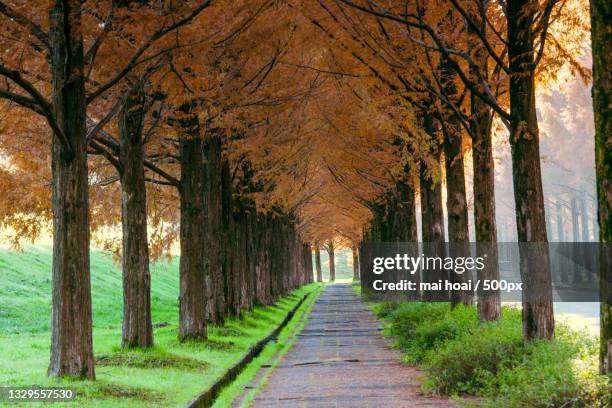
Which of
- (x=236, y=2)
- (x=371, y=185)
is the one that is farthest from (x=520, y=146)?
(x=371, y=185)

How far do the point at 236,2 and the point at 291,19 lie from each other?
2.62 m

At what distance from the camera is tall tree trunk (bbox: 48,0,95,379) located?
11578 millimetres

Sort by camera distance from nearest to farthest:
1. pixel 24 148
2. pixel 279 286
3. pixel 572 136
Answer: pixel 24 148
pixel 279 286
pixel 572 136

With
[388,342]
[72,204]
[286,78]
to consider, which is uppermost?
[286,78]

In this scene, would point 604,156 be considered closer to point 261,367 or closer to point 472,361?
point 472,361

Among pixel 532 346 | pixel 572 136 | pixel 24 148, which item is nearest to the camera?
pixel 532 346

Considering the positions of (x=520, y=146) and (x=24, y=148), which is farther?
(x=24, y=148)

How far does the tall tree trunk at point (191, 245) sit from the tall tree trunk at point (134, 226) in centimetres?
252

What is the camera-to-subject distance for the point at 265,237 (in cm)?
3900

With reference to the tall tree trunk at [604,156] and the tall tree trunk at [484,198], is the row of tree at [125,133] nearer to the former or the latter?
the tall tree trunk at [484,198]

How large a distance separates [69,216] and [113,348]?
5270 millimetres

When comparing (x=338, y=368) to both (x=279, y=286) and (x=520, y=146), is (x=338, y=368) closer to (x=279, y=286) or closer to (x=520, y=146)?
(x=520, y=146)

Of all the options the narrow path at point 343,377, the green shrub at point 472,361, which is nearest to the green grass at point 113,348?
the narrow path at point 343,377

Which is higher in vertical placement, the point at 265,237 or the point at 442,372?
the point at 265,237
